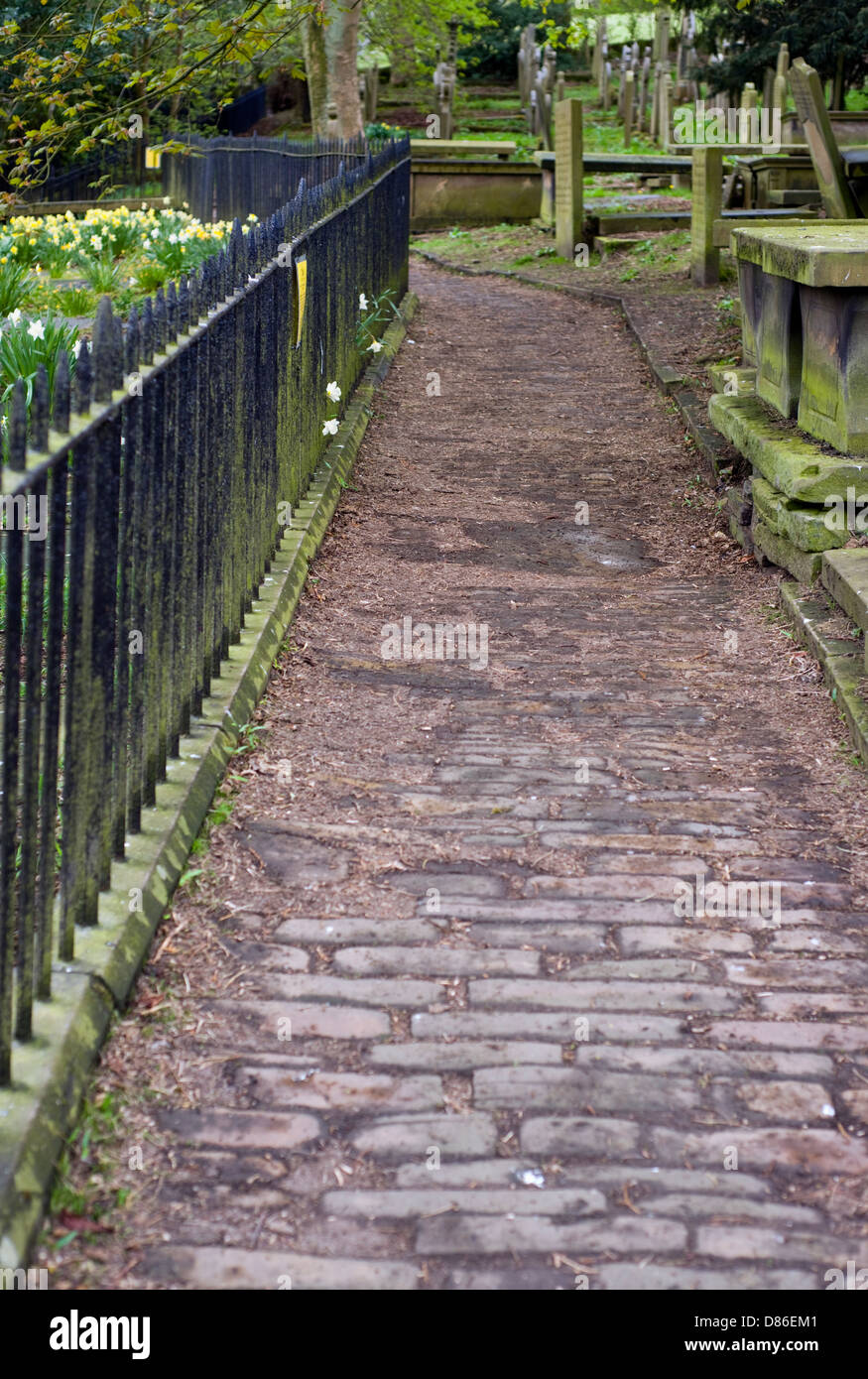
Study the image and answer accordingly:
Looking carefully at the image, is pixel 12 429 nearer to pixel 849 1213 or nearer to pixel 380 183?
pixel 849 1213

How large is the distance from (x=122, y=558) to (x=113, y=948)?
3.00ft

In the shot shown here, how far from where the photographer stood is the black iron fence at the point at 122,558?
2814mm

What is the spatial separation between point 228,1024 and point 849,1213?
1372mm

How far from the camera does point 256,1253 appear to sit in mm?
2605

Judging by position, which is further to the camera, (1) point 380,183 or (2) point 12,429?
(1) point 380,183

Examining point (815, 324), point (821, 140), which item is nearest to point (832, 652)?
point (815, 324)

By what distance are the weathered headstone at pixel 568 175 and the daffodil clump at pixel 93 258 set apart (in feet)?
16.7

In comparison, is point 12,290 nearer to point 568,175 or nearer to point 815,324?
point 815,324

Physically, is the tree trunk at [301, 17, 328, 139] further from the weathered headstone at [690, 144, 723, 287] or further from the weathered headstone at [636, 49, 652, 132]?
the weathered headstone at [636, 49, 652, 132]

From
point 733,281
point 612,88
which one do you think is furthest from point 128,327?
point 612,88

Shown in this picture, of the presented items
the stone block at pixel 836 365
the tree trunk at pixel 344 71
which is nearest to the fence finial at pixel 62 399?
the stone block at pixel 836 365

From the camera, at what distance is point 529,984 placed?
3465 millimetres

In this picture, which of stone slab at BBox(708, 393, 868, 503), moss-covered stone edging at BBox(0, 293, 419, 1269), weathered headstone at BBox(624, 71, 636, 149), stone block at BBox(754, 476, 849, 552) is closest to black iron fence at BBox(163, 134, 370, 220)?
stone slab at BBox(708, 393, 868, 503)

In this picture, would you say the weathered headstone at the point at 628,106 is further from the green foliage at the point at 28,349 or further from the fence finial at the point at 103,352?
the fence finial at the point at 103,352
